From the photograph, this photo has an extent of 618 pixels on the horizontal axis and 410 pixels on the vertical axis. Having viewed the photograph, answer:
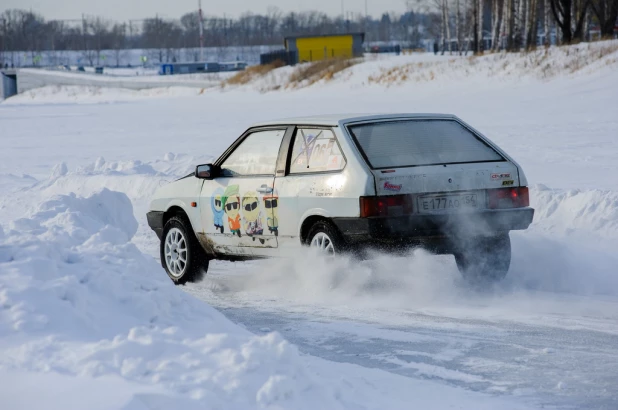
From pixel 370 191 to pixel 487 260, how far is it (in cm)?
130

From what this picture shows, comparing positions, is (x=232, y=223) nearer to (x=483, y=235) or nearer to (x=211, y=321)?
(x=483, y=235)

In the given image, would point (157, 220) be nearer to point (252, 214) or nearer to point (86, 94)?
point (252, 214)

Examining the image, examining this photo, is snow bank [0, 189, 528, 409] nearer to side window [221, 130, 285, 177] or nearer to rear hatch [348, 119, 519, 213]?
rear hatch [348, 119, 519, 213]

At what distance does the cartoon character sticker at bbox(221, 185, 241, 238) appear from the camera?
912 centimetres

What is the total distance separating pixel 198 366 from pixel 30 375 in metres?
0.75

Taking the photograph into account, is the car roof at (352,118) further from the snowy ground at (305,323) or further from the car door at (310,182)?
the snowy ground at (305,323)

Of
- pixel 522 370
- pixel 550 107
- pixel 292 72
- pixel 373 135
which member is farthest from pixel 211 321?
pixel 292 72

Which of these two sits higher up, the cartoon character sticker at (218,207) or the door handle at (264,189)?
the door handle at (264,189)

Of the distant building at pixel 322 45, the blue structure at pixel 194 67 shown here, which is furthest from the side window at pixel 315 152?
the blue structure at pixel 194 67

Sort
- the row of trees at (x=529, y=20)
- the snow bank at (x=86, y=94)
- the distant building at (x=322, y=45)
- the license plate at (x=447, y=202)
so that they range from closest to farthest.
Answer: the license plate at (x=447, y=202) → the row of trees at (x=529, y=20) → the snow bank at (x=86, y=94) → the distant building at (x=322, y=45)

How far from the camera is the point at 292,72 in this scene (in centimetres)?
7112

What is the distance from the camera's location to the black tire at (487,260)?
328 inches

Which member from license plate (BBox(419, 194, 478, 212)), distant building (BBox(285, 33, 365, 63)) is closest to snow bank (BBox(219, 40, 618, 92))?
license plate (BBox(419, 194, 478, 212))

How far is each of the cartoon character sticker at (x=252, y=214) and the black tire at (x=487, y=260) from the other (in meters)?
1.71
